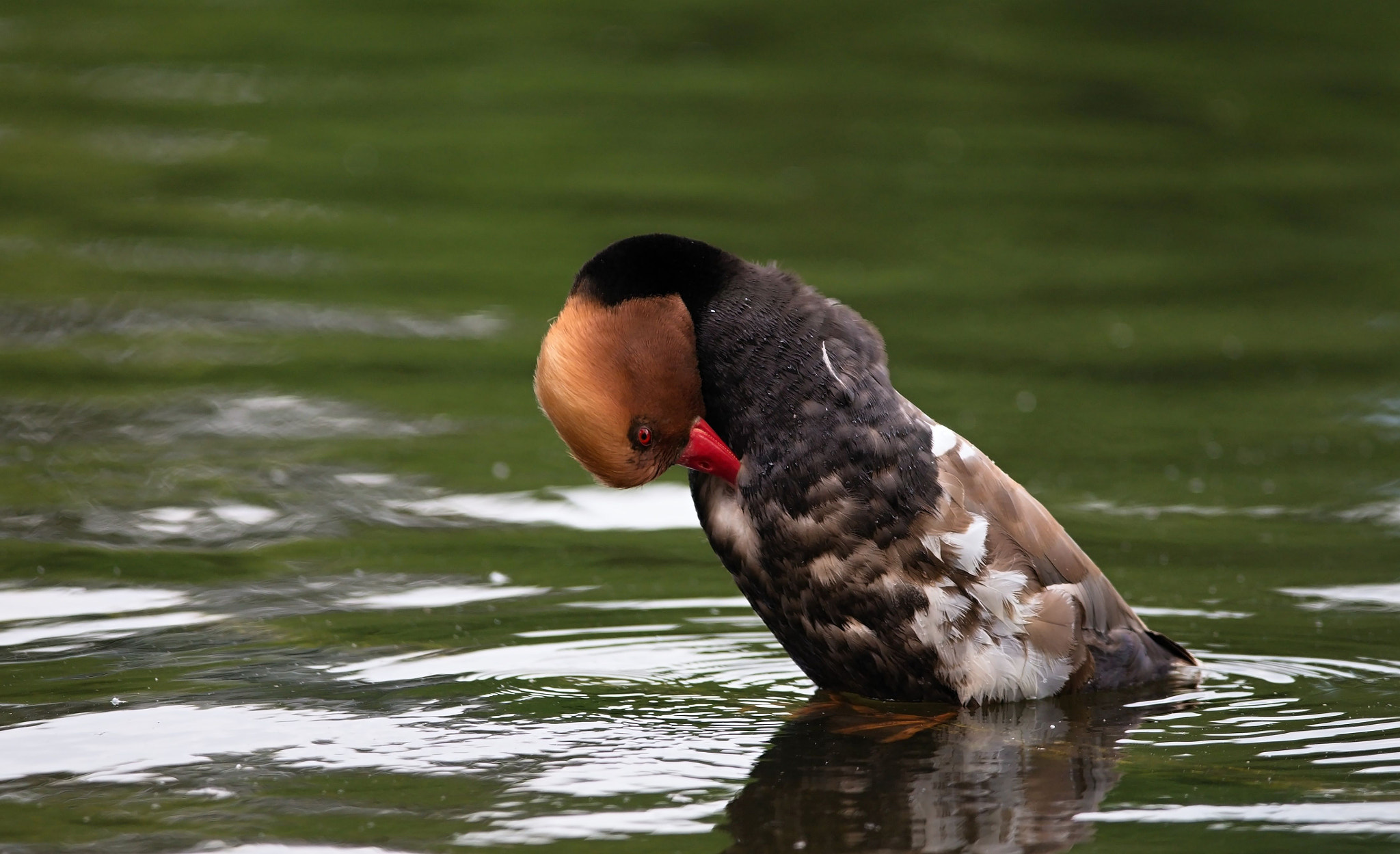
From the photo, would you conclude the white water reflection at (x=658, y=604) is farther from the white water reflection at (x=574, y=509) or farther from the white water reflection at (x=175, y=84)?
the white water reflection at (x=175, y=84)

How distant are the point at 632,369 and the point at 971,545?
106 centimetres

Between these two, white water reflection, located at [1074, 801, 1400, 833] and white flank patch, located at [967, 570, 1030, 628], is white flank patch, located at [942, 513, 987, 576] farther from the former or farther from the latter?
white water reflection, located at [1074, 801, 1400, 833]

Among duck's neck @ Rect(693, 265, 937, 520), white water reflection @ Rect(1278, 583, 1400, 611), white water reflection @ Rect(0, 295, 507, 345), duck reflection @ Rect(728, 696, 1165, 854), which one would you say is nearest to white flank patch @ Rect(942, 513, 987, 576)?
duck's neck @ Rect(693, 265, 937, 520)

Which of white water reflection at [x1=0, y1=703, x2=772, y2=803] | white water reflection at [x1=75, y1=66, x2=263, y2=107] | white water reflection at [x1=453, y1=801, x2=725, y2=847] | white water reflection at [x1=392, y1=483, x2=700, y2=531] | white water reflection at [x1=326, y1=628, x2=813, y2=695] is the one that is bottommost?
white water reflection at [x1=453, y1=801, x2=725, y2=847]

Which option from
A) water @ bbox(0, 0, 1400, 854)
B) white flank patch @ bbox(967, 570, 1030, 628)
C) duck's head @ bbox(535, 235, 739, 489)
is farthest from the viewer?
white flank patch @ bbox(967, 570, 1030, 628)

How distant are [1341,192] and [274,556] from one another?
9.15 meters

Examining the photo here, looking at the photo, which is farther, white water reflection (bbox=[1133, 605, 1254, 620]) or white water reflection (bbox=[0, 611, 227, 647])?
white water reflection (bbox=[1133, 605, 1254, 620])

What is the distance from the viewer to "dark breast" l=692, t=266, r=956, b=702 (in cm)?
482

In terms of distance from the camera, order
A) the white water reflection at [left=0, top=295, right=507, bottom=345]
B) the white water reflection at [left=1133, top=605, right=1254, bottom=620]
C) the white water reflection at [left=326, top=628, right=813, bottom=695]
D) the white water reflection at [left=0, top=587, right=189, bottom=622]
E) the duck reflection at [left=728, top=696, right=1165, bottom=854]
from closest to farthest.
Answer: the duck reflection at [left=728, top=696, right=1165, bottom=854] < the white water reflection at [left=326, top=628, right=813, bottom=695] < the white water reflection at [left=0, top=587, right=189, bottom=622] < the white water reflection at [left=1133, top=605, right=1254, bottom=620] < the white water reflection at [left=0, top=295, right=507, bottom=345]

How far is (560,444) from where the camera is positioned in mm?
8188

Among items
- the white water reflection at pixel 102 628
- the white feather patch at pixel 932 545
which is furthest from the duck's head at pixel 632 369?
the white water reflection at pixel 102 628

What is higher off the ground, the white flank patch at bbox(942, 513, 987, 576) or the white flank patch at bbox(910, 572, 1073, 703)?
the white flank patch at bbox(942, 513, 987, 576)

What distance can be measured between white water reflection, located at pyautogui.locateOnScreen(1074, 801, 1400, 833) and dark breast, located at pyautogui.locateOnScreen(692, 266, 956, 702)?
0.82 metres

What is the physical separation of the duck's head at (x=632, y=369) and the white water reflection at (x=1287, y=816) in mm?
1397
